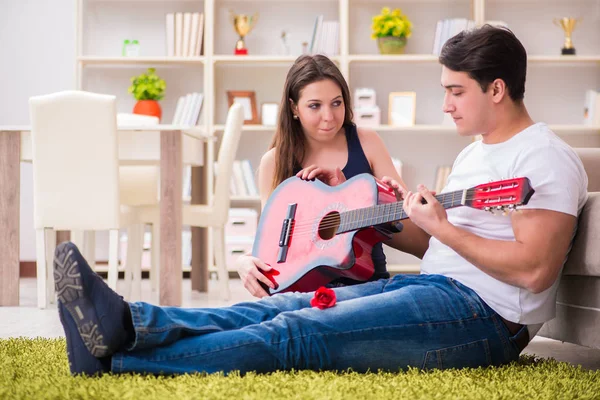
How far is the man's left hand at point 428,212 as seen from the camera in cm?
145

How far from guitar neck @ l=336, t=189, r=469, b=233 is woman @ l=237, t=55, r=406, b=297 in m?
0.23

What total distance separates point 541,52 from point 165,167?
125 inches

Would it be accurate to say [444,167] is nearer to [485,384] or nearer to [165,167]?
[165,167]

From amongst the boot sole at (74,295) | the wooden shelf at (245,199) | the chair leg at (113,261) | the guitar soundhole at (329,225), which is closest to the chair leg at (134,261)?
the chair leg at (113,261)

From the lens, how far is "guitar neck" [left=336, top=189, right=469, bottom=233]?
1500 millimetres

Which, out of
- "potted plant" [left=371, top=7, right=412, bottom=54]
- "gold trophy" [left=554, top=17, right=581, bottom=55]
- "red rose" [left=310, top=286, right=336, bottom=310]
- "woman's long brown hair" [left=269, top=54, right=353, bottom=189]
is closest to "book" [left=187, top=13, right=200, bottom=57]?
"potted plant" [left=371, top=7, right=412, bottom=54]

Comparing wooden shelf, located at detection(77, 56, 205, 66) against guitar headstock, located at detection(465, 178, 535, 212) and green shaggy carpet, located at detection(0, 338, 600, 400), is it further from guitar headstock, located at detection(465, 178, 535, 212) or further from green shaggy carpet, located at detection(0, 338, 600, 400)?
guitar headstock, located at detection(465, 178, 535, 212)

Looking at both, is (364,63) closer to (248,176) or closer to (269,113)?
(269,113)

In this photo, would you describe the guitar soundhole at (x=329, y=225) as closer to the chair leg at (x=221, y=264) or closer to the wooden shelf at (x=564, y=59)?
the chair leg at (x=221, y=264)

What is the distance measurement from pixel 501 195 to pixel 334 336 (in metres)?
0.40

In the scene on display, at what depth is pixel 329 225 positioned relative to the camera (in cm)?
185

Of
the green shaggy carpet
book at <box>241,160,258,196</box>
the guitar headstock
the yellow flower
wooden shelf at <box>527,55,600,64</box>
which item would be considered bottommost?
the green shaggy carpet

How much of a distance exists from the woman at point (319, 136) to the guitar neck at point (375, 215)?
23 cm

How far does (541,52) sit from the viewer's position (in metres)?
5.38
